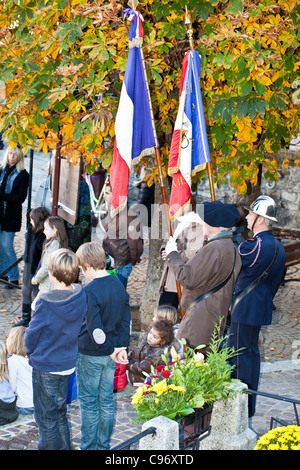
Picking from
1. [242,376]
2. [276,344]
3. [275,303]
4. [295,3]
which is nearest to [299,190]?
[275,303]

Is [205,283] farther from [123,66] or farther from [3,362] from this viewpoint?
[123,66]

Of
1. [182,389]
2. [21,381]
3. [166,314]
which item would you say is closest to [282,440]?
[182,389]

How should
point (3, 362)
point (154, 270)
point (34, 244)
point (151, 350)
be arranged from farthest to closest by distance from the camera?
point (154, 270) < point (34, 244) < point (151, 350) < point (3, 362)

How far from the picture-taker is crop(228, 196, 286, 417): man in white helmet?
22.7 feet

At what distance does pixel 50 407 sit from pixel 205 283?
67.2 inches

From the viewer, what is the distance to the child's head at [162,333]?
7254 mm

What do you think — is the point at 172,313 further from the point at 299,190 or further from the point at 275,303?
the point at 299,190

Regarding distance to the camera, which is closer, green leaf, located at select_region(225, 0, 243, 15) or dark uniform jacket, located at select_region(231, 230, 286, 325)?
dark uniform jacket, located at select_region(231, 230, 286, 325)

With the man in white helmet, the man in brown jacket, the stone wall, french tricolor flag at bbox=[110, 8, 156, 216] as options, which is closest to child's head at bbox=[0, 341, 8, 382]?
the man in brown jacket

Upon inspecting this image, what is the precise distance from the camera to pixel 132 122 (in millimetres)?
7992

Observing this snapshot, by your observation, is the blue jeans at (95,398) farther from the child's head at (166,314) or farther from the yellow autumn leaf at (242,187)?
the yellow autumn leaf at (242,187)

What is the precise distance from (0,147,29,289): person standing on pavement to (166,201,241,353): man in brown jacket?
5.17m

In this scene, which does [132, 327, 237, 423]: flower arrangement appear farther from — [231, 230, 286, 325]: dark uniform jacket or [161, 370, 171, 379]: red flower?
[231, 230, 286, 325]: dark uniform jacket

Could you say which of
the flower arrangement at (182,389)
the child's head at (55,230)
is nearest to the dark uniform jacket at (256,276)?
the flower arrangement at (182,389)
